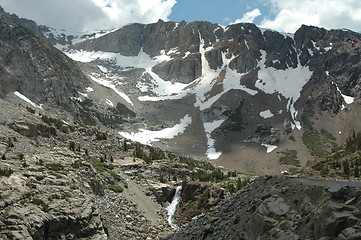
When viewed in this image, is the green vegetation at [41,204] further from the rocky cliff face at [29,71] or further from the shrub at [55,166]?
the rocky cliff face at [29,71]

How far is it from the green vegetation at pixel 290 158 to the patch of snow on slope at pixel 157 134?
57.7 metres

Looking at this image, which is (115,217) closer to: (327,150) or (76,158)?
(76,158)

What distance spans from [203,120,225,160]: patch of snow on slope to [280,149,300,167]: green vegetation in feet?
101

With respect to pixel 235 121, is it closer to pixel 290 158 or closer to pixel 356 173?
pixel 290 158

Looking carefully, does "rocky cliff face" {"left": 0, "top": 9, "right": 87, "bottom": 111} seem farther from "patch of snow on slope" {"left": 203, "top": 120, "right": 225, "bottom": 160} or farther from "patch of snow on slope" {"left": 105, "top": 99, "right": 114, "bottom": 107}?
"patch of snow on slope" {"left": 203, "top": 120, "right": 225, "bottom": 160}

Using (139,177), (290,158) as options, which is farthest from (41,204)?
(290,158)

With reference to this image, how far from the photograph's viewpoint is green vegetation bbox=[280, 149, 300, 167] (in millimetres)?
133750

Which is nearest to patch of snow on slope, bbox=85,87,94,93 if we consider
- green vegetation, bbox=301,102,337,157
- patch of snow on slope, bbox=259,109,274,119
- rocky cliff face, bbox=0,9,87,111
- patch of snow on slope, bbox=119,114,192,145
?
rocky cliff face, bbox=0,9,87,111

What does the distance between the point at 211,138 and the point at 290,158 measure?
44689 millimetres

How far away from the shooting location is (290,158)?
13800cm

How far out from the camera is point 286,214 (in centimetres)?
1379

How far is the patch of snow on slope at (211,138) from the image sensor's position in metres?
146

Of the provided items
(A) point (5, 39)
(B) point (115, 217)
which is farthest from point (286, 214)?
(A) point (5, 39)

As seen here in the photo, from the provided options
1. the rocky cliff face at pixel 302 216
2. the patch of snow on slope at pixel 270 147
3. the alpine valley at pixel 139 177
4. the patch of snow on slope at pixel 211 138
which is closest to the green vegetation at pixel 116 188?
the alpine valley at pixel 139 177
